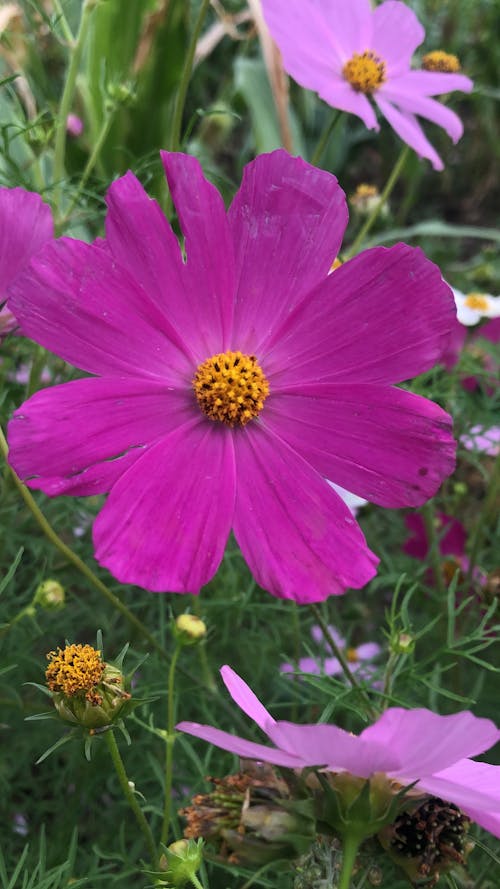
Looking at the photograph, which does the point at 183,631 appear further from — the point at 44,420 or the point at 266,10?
the point at 266,10

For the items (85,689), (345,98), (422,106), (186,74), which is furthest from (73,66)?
(85,689)

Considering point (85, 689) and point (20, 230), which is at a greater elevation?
point (20, 230)

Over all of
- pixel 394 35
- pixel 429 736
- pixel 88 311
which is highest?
pixel 394 35

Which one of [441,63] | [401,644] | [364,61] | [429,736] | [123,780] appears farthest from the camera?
[441,63]

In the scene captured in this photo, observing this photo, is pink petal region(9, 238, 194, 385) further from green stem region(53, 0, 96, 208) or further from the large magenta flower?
green stem region(53, 0, 96, 208)

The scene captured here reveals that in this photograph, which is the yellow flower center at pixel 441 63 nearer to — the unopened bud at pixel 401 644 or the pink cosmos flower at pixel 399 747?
the unopened bud at pixel 401 644

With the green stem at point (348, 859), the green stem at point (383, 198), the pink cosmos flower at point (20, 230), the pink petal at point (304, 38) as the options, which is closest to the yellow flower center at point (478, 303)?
the green stem at point (383, 198)

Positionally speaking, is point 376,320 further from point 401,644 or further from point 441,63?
point 441,63
